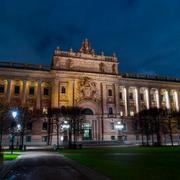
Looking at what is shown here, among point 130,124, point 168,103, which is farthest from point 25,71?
point 168,103

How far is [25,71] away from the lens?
67.1 m

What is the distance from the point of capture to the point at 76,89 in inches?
2692

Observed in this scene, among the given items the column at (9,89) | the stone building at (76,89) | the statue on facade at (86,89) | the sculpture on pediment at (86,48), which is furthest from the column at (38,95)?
the sculpture on pediment at (86,48)

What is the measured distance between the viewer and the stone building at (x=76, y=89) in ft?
215

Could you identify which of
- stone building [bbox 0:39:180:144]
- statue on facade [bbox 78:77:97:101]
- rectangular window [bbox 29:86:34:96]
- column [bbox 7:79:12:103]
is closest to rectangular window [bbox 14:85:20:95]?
stone building [bbox 0:39:180:144]

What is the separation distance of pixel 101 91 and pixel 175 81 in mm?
32494

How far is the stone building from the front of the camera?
65625 millimetres

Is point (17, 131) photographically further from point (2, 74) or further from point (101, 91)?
point (101, 91)

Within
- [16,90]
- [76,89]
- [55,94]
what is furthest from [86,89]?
[16,90]

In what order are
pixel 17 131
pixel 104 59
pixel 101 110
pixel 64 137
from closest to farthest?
pixel 17 131 < pixel 64 137 < pixel 101 110 < pixel 104 59

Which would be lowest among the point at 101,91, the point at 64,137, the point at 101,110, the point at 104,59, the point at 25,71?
the point at 64,137

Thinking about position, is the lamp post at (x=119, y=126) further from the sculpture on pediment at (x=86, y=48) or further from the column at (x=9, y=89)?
the column at (x=9, y=89)

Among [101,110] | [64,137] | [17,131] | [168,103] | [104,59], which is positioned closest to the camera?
[17,131]

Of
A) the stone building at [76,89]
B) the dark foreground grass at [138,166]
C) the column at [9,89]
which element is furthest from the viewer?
the stone building at [76,89]
